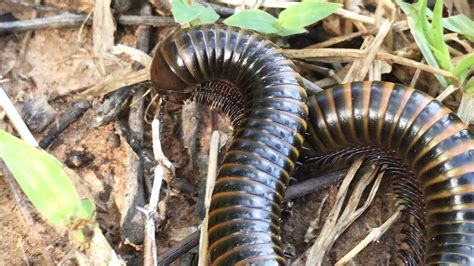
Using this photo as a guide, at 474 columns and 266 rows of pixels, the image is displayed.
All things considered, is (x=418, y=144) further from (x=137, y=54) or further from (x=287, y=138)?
(x=137, y=54)

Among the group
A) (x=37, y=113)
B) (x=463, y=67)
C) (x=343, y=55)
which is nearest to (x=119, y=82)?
(x=37, y=113)

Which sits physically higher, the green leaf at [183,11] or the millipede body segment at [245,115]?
the green leaf at [183,11]

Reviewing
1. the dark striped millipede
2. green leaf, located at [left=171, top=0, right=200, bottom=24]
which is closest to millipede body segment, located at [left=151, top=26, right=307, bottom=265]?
the dark striped millipede

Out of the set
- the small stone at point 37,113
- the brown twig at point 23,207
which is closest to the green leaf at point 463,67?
the small stone at point 37,113

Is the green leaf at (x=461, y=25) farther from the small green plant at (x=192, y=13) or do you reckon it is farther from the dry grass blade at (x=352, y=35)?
the small green plant at (x=192, y=13)

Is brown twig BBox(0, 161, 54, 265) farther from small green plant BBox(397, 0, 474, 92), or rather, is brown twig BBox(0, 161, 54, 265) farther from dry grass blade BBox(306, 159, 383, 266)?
small green plant BBox(397, 0, 474, 92)
